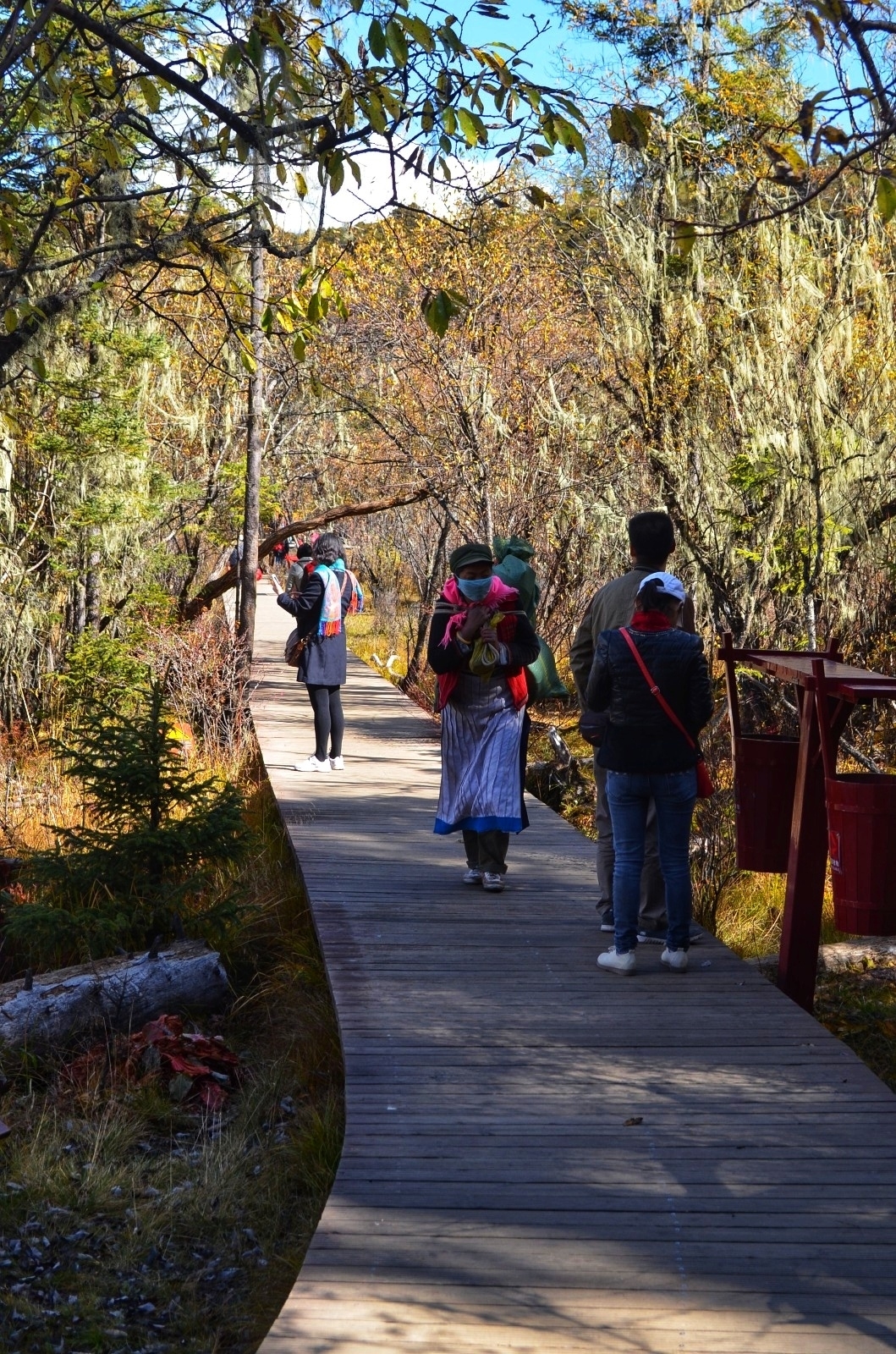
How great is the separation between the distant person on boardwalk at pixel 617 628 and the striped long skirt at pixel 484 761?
834 millimetres

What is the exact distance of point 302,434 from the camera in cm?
2558

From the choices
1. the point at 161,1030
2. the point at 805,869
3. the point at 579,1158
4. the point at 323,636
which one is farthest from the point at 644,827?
the point at 323,636

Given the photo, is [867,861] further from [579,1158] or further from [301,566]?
[301,566]

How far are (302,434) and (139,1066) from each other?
20104 mm

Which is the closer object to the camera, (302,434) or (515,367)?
(515,367)

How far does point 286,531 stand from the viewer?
17656 millimetres

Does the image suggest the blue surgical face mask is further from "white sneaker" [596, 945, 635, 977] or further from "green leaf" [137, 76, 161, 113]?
"green leaf" [137, 76, 161, 113]

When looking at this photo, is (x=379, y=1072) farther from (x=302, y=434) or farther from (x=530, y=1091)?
(x=302, y=434)

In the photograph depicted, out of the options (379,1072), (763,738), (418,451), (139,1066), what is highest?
(418,451)

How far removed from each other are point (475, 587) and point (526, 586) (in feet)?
1.64

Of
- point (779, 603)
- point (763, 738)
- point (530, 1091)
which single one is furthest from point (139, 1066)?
point (779, 603)

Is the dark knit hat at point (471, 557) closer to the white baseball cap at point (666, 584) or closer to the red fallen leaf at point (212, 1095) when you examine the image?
the white baseball cap at point (666, 584)

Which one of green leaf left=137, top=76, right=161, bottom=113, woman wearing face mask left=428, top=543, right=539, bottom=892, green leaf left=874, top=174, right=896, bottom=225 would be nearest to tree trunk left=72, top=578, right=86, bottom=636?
woman wearing face mask left=428, top=543, right=539, bottom=892

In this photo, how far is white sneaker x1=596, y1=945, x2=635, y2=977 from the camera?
20.0ft
